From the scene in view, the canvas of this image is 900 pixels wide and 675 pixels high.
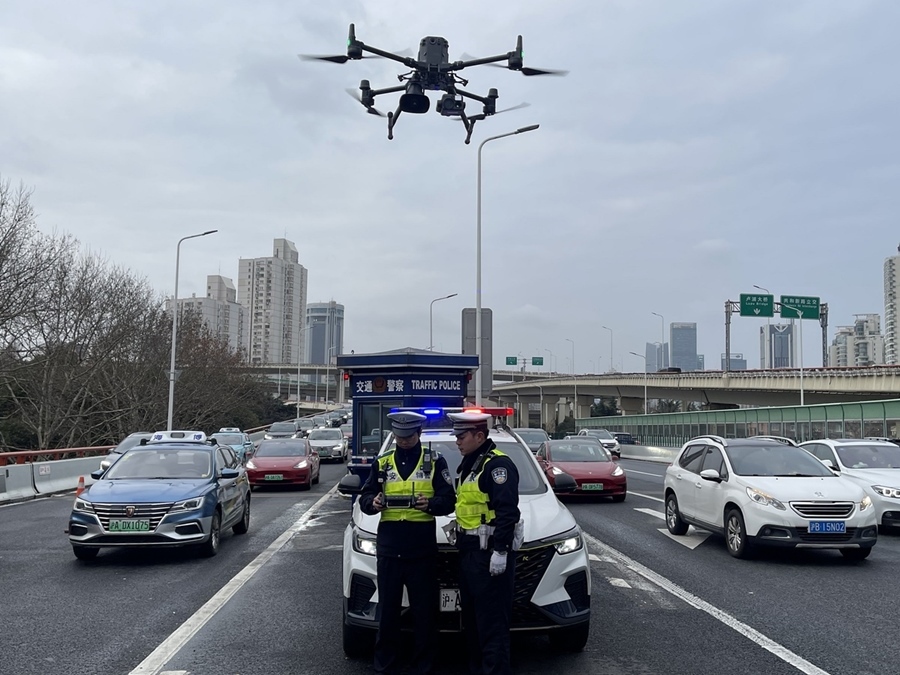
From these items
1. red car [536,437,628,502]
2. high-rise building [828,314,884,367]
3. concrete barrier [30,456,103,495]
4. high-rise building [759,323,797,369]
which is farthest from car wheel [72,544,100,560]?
high-rise building [828,314,884,367]

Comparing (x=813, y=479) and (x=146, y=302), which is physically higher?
(x=146, y=302)

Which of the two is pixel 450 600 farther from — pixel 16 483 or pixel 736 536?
pixel 16 483

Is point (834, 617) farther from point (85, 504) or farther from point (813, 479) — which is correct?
point (85, 504)

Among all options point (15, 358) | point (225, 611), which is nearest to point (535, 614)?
point (225, 611)

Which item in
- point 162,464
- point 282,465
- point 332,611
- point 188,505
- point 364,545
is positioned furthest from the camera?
point 282,465

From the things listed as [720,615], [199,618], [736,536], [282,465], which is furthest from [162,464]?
[282,465]

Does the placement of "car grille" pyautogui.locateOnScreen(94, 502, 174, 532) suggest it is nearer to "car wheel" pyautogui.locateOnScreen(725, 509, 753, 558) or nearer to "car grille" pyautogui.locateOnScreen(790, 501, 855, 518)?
"car wheel" pyautogui.locateOnScreen(725, 509, 753, 558)
